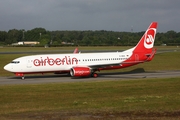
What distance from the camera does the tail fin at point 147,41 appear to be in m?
45.5

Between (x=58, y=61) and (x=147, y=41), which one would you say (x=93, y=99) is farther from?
(x=147, y=41)

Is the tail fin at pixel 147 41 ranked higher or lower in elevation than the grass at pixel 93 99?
higher

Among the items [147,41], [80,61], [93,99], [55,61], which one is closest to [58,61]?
[55,61]

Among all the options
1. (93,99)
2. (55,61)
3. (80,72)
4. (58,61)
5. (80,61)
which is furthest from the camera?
(80,61)

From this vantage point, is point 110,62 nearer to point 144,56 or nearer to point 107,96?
point 144,56

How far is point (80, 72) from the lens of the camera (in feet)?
130

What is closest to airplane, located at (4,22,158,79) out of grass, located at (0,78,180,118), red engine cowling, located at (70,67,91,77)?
red engine cowling, located at (70,67,91,77)

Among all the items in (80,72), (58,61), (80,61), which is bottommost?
(80,72)

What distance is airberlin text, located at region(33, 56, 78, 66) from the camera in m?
39.5

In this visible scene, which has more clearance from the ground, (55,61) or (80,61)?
(55,61)

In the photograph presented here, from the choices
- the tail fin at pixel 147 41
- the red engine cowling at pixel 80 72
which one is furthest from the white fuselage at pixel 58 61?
the tail fin at pixel 147 41

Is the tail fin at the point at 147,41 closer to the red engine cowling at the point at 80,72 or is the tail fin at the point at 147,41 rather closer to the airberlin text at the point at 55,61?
the red engine cowling at the point at 80,72

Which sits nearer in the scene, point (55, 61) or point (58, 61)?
point (55, 61)

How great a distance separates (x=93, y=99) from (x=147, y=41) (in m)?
25.2
